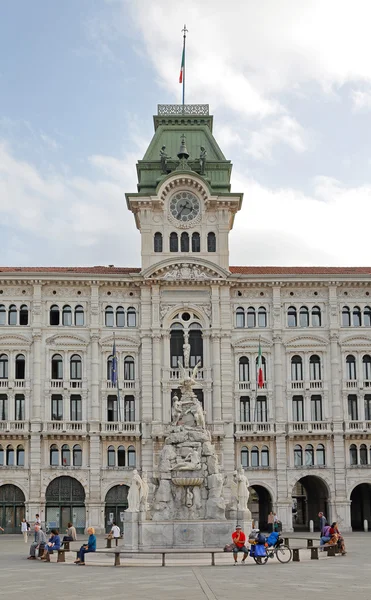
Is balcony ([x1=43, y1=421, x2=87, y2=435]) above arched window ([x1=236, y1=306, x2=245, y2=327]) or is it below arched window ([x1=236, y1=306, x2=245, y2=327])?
below

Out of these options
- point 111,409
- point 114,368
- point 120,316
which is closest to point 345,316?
point 120,316

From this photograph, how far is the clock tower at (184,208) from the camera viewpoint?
2992 inches

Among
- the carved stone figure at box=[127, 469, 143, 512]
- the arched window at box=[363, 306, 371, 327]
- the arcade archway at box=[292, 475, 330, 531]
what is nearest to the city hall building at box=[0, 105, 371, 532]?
the arched window at box=[363, 306, 371, 327]

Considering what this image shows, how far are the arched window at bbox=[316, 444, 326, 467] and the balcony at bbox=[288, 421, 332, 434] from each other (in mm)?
1317

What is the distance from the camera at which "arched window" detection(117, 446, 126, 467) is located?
2889 inches

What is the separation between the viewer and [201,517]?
155 ft

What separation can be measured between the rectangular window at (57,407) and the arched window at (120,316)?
7.45m

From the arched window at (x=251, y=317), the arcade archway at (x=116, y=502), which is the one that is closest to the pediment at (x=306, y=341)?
the arched window at (x=251, y=317)

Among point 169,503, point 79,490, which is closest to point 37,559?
point 169,503

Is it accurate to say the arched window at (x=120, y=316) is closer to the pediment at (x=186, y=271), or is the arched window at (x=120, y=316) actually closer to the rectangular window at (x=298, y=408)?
the pediment at (x=186, y=271)

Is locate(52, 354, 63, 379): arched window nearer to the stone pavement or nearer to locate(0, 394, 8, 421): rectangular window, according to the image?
locate(0, 394, 8, 421): rectangular window

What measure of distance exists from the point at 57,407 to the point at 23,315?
7841mm

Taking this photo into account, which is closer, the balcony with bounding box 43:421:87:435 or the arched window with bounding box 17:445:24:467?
the arched window with bounding box 17:445:24:467

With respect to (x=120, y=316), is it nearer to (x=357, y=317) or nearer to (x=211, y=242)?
(x=211, y=242)
